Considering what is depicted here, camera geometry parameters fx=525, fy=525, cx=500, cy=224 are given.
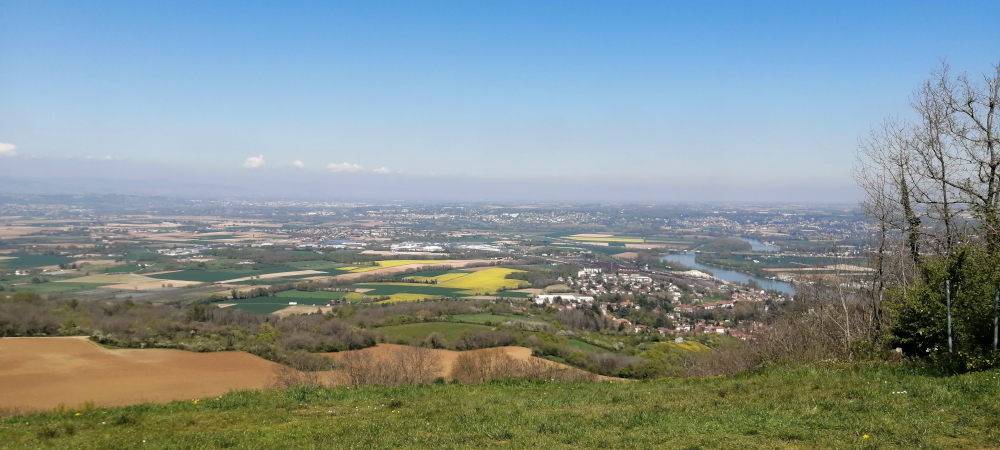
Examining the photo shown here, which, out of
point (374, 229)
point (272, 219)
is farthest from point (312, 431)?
point (272, 219)

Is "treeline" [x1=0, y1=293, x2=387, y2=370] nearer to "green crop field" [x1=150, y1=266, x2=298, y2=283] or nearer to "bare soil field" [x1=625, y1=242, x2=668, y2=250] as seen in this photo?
"green crop field" [x1=150, y1=266, x2=298, y2=283]

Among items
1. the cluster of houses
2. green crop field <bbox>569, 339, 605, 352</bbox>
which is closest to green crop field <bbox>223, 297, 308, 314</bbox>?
the cluster of houses

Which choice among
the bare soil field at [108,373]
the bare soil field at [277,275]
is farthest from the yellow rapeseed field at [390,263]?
the bare soil field at [108,373]

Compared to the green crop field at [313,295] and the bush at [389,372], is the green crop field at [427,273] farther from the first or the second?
the bush at [389,372]

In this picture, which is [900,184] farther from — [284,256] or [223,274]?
[284,256]

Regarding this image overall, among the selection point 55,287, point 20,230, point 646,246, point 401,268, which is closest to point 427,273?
point 401,268

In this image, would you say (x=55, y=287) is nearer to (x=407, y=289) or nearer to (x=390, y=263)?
(x=407, y=289)

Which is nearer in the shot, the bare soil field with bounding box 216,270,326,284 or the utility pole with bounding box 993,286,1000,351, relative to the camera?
the utility pole with bounding box 993,286,1000,351
